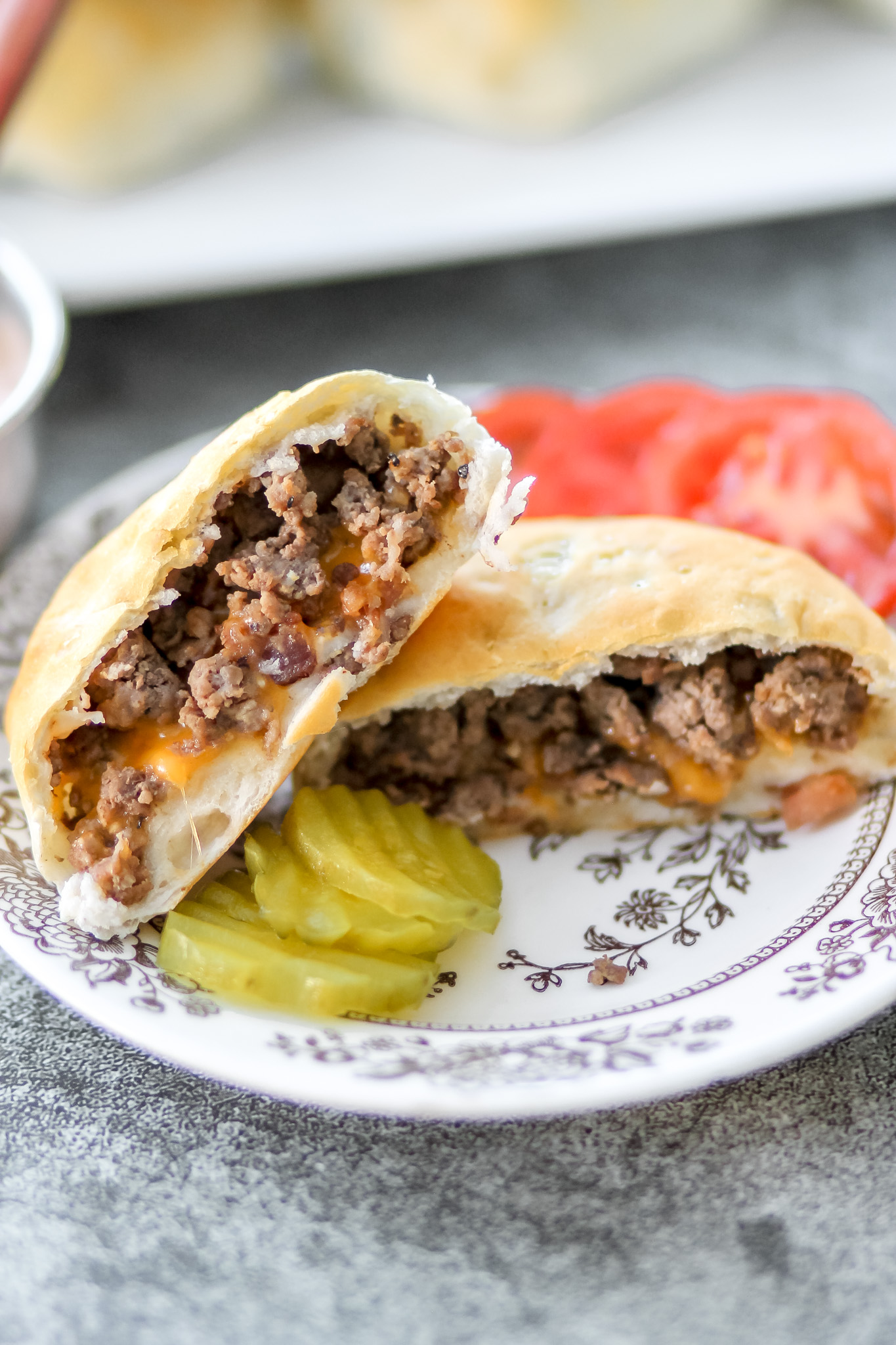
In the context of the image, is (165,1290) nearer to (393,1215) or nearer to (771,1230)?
(393,1215)

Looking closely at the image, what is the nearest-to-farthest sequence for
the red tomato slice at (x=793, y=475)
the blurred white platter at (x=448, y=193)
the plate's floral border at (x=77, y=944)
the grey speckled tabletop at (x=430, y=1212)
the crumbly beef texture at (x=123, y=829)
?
the grey speckled tabletop at (x=430, y=1212) < the plate's floral border at (x=77, y=944) < the crumbly beef texture at (x=123, y=829) < the red tomato slice at (x=793, y=475) < the blurred white platter at (x=448, y=193)

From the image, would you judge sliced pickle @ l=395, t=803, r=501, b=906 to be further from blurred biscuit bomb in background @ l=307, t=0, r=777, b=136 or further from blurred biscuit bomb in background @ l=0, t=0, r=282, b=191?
blurred biscuit bomb in background @ l=307, t=0, r=777, b=136

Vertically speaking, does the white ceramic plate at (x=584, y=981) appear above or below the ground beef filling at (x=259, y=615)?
below

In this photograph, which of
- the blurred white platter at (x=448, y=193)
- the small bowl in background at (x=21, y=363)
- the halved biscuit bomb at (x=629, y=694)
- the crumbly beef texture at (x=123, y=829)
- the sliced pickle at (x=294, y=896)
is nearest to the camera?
the sliced pickle at (x=294, y=896)

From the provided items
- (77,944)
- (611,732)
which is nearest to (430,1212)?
(77,944)

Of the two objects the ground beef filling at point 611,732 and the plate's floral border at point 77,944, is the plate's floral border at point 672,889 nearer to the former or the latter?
the ground beef filling at point 611,732

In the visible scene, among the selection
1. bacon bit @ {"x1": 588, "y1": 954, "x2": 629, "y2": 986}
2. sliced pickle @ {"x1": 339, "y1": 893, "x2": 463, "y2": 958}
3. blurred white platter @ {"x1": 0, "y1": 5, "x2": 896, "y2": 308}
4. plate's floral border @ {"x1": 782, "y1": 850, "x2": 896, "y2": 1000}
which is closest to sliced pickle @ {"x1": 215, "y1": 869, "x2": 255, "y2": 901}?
sliced pickle @ {"x1": 339, "y1": 893, "x2": 463, "y2": 958}

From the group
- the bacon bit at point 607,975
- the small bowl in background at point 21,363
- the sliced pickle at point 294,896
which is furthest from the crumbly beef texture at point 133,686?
the small bowl in background at point 21,363
